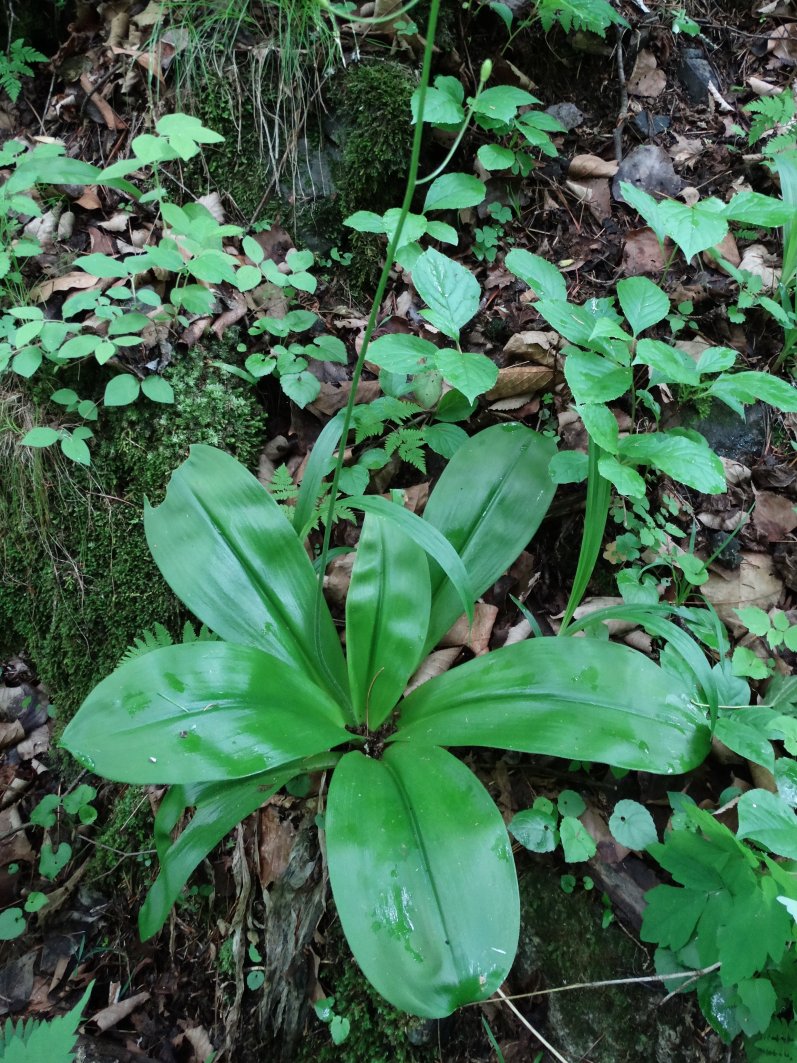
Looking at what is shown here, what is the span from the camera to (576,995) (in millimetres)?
1378

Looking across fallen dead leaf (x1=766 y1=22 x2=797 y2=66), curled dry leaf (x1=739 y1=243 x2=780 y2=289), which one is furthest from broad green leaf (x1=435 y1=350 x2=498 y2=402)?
fallen dead leaf (x1=766 y1=22 x2=797 y2=66)

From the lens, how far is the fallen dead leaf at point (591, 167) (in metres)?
2.46

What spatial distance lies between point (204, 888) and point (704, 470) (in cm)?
164

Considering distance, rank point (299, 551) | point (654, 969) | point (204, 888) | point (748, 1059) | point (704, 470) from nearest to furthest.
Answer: point (748, 1059), point (654, 969), point (704, 470), point (299, 551), point (204, 888)

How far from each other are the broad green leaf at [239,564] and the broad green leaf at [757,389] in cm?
111

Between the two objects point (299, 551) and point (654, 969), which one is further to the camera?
point (299, 551)

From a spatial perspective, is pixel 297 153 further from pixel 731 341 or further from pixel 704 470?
Answer: pixel 704 470

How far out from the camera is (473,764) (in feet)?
5.42

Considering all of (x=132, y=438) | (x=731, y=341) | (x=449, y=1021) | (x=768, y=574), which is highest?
(x=731, y=341)

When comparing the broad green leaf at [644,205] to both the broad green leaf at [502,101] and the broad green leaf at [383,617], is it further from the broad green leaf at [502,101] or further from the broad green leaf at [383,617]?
the broad green leaf at [383,617]

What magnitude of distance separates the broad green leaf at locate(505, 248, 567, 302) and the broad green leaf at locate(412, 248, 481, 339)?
11cm

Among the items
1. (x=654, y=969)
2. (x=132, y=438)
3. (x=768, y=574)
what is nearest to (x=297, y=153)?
(x=132, y=438)

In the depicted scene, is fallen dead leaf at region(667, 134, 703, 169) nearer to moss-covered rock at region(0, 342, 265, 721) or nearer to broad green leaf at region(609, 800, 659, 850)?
moss-covered rock at region(0, 342, 265, 721)

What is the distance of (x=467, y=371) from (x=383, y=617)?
0.62 metres
